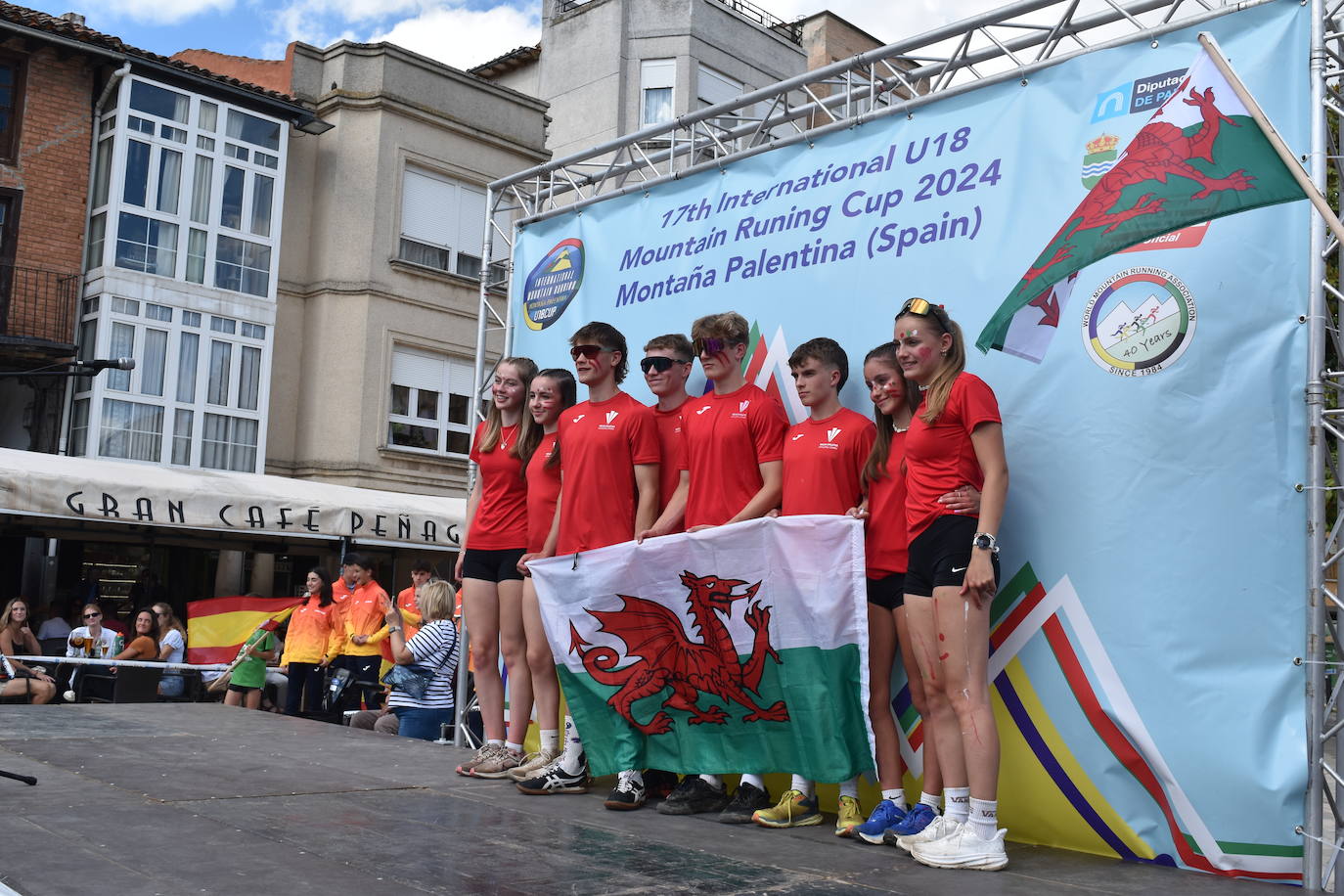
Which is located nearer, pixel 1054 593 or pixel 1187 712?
pixel 1187 712

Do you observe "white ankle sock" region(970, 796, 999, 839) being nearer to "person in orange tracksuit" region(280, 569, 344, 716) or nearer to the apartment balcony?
"person in orange tracksuit" region(280, 569, 344, 716)

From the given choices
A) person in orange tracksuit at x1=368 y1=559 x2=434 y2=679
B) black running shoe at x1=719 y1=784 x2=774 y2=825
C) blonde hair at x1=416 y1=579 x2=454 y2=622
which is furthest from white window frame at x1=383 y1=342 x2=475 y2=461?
black running shoe at x1=719 y1=784 x2=774 y2=825

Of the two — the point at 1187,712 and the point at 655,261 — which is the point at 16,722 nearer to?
the point at 655,261

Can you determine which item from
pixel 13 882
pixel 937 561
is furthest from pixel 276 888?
pixel 937 561

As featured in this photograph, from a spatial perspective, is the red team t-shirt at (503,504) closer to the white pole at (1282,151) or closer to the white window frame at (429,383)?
the white pole at (1282,151)

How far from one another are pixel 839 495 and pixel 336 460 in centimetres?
1750

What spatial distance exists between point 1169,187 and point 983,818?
97.3 inches

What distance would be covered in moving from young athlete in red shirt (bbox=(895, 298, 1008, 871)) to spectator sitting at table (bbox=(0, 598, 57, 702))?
903cm

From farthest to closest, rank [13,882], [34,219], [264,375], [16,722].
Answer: [264,375] < [34,219] < [16,722] < [13,882]

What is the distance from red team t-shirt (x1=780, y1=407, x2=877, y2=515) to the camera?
16.8ft

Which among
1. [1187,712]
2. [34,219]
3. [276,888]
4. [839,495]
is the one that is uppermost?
[34,219]

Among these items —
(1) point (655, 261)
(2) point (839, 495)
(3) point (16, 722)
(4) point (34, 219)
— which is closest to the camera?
(2) point (839, 495)

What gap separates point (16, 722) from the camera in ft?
24.6

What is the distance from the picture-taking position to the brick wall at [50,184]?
749 inches
